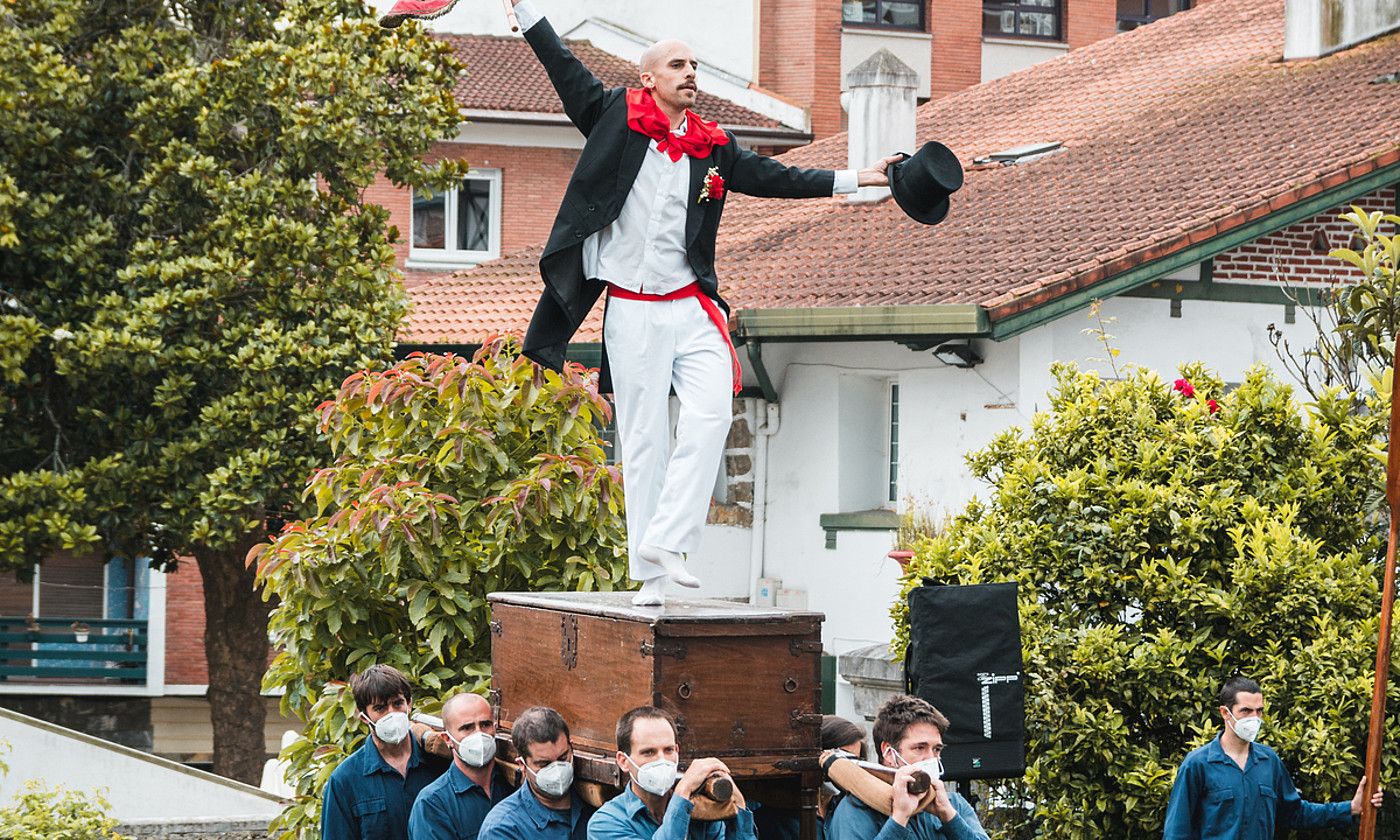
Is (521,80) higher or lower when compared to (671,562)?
higher

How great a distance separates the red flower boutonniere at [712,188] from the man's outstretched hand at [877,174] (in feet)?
1.49

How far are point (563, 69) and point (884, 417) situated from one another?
36.7 ft

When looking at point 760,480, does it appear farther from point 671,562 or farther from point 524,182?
point 671,562

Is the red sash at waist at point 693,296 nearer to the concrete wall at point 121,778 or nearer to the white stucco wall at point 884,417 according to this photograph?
the white stucco wall at point 884,417

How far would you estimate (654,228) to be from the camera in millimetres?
6613

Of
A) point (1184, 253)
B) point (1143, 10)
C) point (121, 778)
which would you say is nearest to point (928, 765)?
point (1184, 253)

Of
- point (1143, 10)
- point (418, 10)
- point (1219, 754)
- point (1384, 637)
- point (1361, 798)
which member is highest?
point (1143, 10)

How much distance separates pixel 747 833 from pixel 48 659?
2113cm

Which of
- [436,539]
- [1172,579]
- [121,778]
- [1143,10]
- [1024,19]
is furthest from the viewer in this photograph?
[1143,10]

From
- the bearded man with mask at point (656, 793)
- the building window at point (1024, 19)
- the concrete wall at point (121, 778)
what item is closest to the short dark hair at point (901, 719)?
the bearded man with mask at point (656, 793)

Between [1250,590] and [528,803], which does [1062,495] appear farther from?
[528,803]

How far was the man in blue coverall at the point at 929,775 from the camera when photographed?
19.7 ft

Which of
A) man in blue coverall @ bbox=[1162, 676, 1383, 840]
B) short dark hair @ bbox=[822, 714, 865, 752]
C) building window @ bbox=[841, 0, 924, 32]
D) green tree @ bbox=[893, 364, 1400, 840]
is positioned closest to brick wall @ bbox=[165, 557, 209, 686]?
building window @ bbox=[841, 0, 924, 32]

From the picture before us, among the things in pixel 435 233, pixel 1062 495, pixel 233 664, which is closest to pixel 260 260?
pixel 233 664
